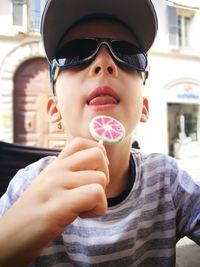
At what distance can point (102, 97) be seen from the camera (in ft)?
1.78

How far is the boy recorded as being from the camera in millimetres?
574

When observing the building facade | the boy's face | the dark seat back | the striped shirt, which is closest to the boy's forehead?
the boy's face

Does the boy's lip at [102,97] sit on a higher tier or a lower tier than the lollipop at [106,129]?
higher

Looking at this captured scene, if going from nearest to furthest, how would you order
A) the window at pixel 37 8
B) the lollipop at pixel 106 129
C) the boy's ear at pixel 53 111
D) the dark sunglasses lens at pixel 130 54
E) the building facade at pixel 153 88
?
the lollipop at pixel 106 129 < the dark sunglasses lens at pixel 130 54 < the boy's ear at pixel 53 111 < the window at pixel 37 8 < the building facade at pixel 153 88

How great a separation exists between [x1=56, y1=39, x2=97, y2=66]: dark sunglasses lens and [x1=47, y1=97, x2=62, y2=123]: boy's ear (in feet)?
0.44

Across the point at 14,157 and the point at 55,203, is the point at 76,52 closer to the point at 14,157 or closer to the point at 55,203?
the point at 55,203

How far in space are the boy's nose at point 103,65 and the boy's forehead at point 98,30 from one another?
0.06 m

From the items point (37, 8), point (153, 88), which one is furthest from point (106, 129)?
point (153, 88)

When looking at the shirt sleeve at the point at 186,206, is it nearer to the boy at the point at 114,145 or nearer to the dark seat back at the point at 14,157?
the boy at the point at 114,145

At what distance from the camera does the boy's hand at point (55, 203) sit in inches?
13.0

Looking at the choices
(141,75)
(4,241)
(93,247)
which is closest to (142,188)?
(93,247)

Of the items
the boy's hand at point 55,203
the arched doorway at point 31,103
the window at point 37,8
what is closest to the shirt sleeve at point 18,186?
the boy's hand at point 55,203

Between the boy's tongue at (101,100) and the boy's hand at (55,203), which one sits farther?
the boy's tongue at (101,100)

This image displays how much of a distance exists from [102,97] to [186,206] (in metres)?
0.37
